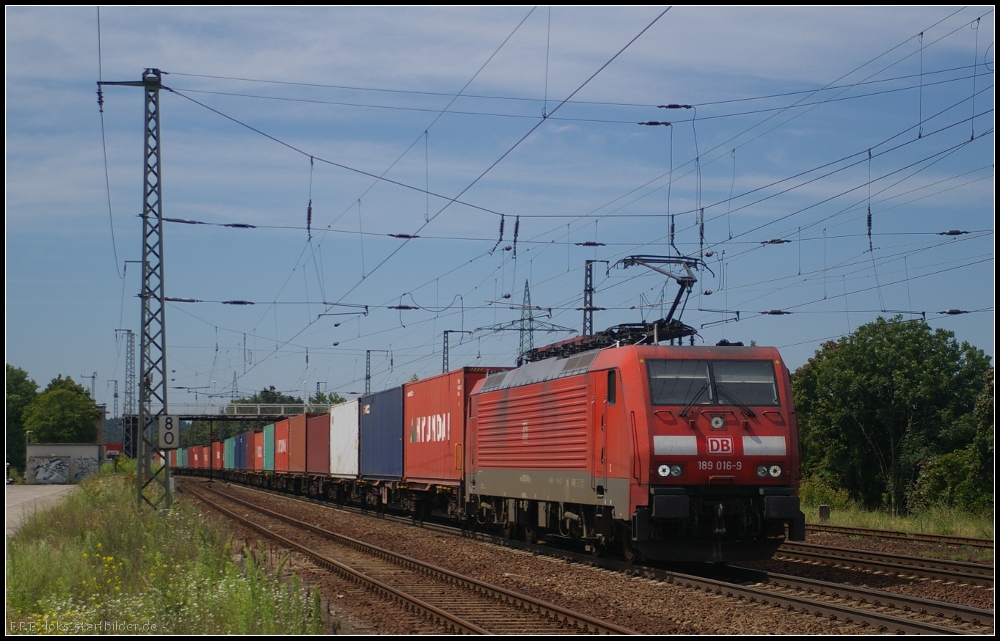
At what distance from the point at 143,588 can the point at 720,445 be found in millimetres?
7708

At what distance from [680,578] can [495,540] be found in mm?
7883

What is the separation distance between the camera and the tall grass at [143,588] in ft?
33.3

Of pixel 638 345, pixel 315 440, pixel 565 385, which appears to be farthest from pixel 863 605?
pixel 315 440

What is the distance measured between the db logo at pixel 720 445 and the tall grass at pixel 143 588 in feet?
18.9

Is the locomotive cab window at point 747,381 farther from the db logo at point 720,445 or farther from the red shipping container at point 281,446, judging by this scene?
the red shipping container at point 281,446

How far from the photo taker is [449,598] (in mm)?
13781

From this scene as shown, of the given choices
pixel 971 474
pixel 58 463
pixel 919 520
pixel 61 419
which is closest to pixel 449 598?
pixel 919 520

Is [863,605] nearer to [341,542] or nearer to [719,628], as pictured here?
[719,628]

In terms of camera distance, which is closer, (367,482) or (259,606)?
(259,606)

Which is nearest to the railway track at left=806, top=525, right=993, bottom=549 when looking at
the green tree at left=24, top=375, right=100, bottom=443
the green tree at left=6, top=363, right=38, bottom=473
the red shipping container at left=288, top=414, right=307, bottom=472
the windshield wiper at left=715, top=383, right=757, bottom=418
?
the windshield wiper at left=715, top=383, right=757, bottom=418

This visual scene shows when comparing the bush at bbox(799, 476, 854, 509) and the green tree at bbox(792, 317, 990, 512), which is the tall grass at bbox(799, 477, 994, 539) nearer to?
the bush at bbox(799, 476, 854, 509)

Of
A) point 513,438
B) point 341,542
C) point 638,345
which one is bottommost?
point 341,542

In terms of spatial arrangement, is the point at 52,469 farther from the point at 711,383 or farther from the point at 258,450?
the point at 711,383

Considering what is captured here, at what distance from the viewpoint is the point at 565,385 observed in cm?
1741
